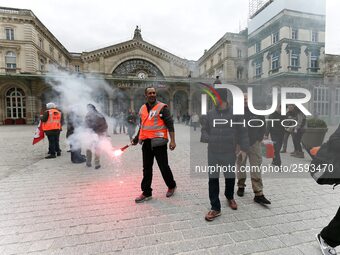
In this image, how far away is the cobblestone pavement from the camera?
7.45 ft

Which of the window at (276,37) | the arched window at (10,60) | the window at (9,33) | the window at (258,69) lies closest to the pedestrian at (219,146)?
the window at (258,69)

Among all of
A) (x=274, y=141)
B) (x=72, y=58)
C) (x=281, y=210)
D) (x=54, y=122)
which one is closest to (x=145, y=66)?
(x=72, y=58)

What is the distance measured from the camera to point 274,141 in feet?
18.9

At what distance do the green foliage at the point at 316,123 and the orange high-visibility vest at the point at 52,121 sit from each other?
909 centimetres

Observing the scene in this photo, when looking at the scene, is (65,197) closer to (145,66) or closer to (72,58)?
(145,66)

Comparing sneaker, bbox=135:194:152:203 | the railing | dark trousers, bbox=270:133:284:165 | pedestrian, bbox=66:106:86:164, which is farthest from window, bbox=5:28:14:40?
dark trousers, bbox=270:133:284:165

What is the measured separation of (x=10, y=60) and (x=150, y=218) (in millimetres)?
34470

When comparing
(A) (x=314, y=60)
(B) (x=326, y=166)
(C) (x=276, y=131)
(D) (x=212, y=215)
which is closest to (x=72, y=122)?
(D) (x=212, y=215)

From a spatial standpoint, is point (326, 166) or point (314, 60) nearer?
point (326, 166)

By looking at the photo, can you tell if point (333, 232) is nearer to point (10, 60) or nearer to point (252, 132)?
point (252, 132)

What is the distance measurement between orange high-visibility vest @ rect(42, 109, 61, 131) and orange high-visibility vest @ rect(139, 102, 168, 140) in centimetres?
506

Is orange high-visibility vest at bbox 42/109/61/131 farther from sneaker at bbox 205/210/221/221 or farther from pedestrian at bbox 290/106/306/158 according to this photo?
pedestrian at bbox 290/106/306/158

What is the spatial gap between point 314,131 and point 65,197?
790 cm

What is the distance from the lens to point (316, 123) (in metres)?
6.85
